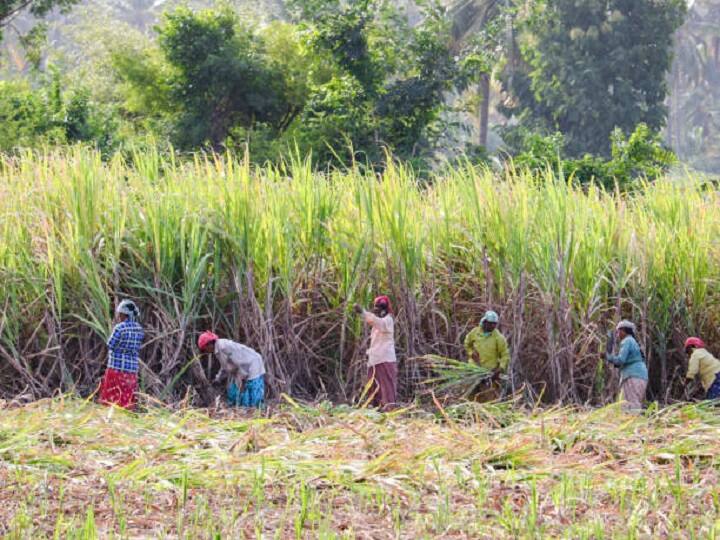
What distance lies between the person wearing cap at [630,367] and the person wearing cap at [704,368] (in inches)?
13.9

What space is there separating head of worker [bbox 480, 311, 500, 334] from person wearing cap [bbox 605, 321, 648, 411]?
0.80 meters

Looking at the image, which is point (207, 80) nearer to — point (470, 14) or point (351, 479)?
point (470, 14)

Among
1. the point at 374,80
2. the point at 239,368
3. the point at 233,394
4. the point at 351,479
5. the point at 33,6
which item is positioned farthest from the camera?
the point at 33,6

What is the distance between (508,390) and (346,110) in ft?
24.6

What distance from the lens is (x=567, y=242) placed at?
9102mm

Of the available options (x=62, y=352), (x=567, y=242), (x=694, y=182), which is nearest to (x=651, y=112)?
(x=694, y=182)

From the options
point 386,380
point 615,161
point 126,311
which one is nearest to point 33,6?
point 615,161

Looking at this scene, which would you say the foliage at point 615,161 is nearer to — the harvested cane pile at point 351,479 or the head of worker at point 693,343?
the head of worker at point 693,343

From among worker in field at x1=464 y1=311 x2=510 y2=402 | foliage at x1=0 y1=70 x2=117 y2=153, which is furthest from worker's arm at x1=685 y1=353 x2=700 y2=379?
foliage at x1=0 y1=70 x2=117 y2=153

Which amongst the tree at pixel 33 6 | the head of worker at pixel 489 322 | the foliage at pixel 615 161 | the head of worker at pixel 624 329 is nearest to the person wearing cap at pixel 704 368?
the head of worker at pixel 624 329

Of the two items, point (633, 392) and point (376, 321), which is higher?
point (376, 321)

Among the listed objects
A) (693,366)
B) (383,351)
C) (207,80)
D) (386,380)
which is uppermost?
(207,80)

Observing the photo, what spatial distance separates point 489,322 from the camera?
331 inches

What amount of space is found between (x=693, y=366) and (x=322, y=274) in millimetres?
2728
